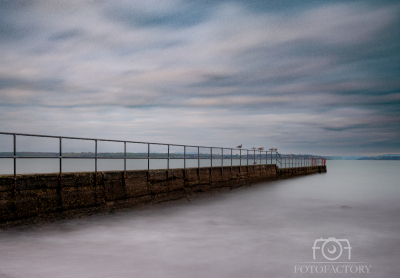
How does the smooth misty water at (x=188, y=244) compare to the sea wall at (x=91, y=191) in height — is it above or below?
below

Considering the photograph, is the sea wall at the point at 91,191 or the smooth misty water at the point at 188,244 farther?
the sea wall at the point at 91,191

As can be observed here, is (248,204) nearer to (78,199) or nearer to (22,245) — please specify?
(78,199)

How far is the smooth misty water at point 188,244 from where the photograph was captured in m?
6.23

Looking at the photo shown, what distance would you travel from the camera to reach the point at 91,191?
9.92m

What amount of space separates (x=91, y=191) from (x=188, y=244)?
3641 mm

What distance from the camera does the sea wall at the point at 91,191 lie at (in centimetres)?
800

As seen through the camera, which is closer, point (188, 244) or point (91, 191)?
point (188, 244)

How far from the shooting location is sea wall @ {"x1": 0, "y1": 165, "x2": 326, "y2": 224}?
8.00 metres

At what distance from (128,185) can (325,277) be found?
→ 23.8ft

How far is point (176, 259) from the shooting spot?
6.92 meters

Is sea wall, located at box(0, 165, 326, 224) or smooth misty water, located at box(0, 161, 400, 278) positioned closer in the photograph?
smooth misty water, located at box(0, 161, 400, 278)

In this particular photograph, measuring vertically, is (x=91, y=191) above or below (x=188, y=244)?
above

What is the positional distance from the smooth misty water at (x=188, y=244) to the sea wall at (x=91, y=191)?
369 millimetres

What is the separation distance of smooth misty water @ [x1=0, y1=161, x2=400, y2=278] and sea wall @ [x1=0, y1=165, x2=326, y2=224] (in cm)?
37
